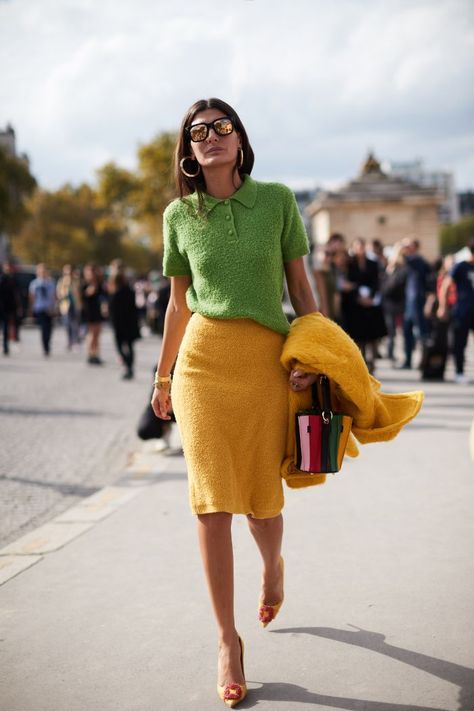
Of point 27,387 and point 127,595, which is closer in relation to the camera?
point 127,595

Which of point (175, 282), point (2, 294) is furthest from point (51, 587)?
point (2, 294)

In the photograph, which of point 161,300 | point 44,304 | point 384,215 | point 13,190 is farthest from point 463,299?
point 13,190

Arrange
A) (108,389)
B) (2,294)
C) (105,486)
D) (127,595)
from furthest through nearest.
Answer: (2,294) < (108,389) < (105,486) < (127,595)

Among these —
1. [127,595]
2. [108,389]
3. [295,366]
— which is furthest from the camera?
[108,389]

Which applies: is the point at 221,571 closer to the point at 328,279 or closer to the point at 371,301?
the point at 328,279

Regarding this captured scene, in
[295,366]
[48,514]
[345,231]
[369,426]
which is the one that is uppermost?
[345,231]

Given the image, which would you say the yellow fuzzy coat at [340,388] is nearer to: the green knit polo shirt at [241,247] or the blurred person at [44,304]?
the green knit polo shirt at [241,247]

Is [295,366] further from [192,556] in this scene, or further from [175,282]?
[192,556]

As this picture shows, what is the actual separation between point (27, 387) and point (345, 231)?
31376 millimetres

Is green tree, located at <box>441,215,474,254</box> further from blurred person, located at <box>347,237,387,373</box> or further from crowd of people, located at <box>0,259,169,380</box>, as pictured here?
blurred person, located at <box>347,237,387,373</box>

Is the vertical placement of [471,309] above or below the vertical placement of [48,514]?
above

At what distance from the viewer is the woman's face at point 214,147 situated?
3441mm

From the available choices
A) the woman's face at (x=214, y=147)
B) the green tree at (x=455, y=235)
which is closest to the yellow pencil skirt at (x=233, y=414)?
the woman's face at (x=214, y=147)

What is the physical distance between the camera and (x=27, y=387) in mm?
14766
